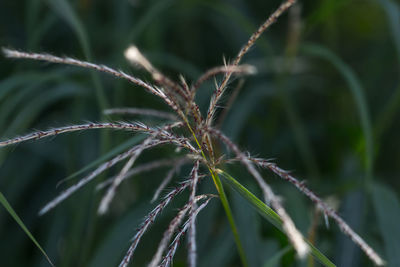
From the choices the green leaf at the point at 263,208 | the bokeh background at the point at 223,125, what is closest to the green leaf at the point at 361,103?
the bokeh background at the point at 223,125

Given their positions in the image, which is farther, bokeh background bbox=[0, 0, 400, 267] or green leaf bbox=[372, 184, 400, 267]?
bokeh background bbox=[0, 0, 400, 267]

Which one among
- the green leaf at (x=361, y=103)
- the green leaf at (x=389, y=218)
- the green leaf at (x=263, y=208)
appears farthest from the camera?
the green leaf at (x=361, y=103)

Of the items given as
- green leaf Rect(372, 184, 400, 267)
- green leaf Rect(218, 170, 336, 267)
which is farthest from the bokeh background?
green leaf Rect(218, 170, 336, 267)

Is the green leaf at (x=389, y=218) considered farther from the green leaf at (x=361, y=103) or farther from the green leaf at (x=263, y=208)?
the green leaf at (x=263, y=208)

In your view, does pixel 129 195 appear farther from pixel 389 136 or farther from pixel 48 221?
pixel 389 136

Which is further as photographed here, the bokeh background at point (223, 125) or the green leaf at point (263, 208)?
the bokeh background at point (223, 125)

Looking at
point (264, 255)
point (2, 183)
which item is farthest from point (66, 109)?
point (264, 255)

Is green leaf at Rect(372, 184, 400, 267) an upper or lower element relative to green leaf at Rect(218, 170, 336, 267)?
lower

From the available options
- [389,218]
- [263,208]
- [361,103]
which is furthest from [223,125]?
[263,208]

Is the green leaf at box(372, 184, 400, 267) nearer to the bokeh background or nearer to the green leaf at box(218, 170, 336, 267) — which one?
the bokeh background
